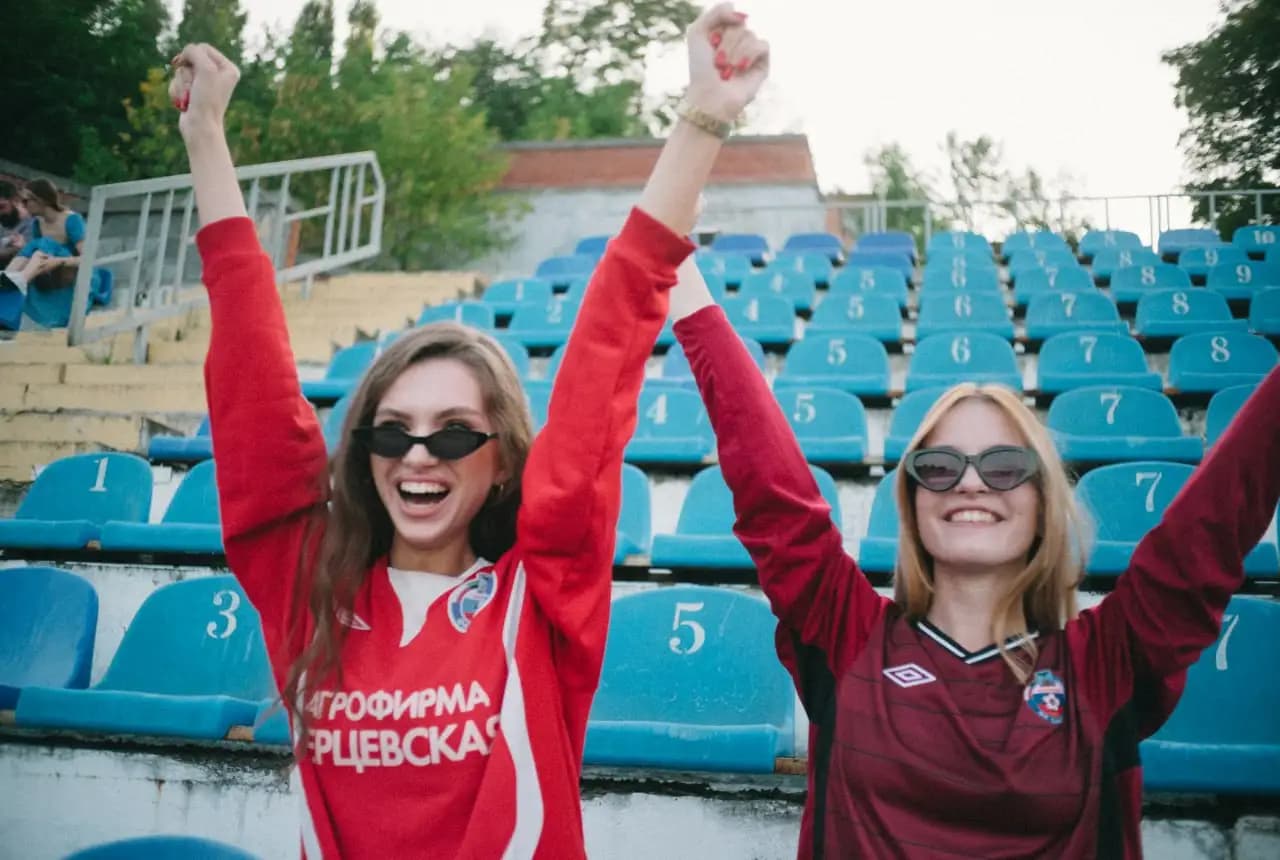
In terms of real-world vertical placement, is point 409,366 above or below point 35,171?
below

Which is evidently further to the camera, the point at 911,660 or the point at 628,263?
the point at 911,660

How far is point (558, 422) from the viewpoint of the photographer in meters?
0.91

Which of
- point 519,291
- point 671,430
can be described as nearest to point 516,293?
point 519,291

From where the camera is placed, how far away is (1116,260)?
20.4ft

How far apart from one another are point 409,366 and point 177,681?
135cm

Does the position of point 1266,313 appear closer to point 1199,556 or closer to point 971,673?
point 1199,556

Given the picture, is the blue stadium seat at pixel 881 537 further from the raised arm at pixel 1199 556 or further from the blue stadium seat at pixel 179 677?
the blue stadium seat at pixel 179 677

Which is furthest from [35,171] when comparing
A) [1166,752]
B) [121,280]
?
[1166,752]

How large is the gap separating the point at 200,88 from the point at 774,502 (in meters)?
0.87

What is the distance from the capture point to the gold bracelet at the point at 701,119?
0.90 metres

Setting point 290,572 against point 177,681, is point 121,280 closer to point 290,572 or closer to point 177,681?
point 177,681

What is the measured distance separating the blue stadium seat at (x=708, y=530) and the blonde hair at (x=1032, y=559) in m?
0.90

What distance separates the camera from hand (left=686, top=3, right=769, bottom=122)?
89 cm

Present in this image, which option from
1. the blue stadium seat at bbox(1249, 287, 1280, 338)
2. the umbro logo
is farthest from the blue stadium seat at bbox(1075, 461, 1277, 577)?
the blue stadium seat at bbox(1249, 287, 1280, 338)
